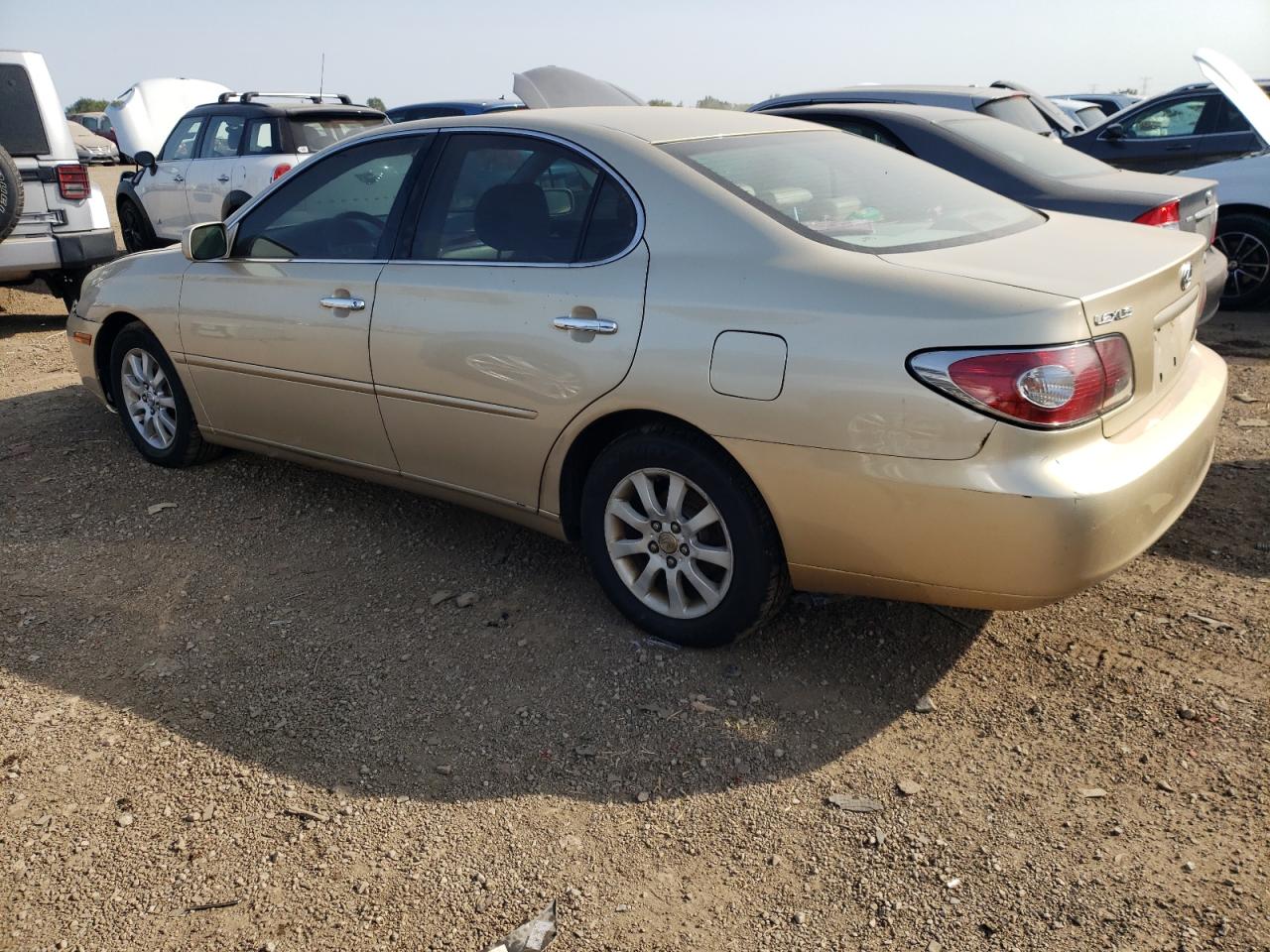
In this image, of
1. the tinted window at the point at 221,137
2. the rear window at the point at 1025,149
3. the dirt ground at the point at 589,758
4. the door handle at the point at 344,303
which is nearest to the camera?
the dirt ground at the point at 589,758

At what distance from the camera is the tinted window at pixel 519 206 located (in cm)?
343

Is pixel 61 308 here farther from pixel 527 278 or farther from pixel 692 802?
pixel 692 802

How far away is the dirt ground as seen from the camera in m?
2.45

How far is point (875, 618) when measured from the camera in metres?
3.62

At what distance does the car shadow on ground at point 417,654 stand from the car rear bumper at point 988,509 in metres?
0.43

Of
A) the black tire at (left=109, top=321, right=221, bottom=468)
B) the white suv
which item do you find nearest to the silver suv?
the white suv

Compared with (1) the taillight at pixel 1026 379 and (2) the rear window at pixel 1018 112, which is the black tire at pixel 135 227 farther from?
(1) the taillight at pixel 1026 379

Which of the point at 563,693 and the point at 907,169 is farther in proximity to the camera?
the point at 907,169

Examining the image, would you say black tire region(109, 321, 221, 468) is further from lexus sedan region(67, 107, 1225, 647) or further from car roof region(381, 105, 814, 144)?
car roof region(381, 105, 814, 144)

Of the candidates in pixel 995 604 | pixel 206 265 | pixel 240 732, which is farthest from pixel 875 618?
pixel 206 265

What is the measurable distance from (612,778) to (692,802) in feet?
0.76

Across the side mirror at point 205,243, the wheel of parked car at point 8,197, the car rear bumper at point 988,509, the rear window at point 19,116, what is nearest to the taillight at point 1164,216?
the car rear bumper at point 988,509

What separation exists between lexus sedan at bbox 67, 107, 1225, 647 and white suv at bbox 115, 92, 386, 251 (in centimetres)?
654

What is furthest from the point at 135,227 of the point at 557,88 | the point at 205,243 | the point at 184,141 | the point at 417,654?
→ the point at 417,654
